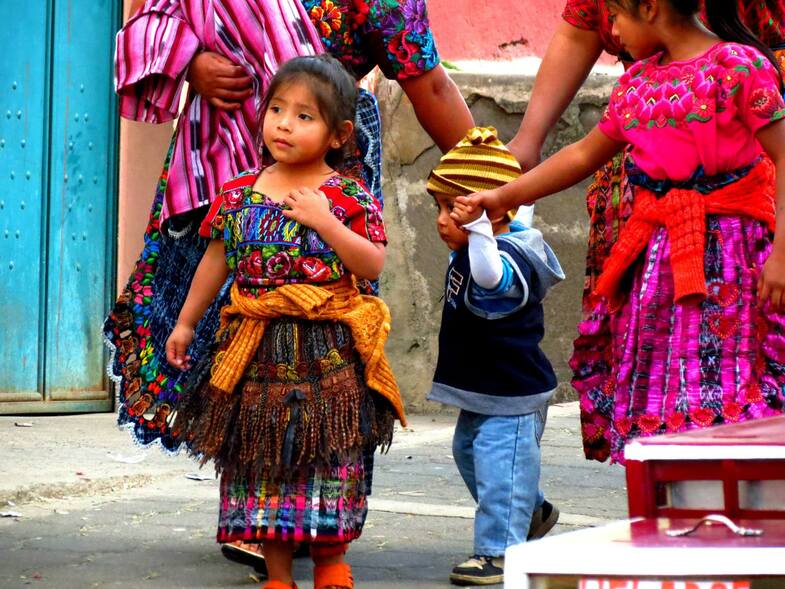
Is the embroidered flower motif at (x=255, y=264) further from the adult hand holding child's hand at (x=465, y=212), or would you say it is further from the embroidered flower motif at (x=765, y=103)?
the embroidered flower motif at (x=765, y=103)

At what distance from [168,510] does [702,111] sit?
249 cm

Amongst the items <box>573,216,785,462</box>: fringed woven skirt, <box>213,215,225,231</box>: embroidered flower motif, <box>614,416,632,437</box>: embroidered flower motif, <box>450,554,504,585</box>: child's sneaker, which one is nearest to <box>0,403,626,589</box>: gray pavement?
<box>450,554,504,585</box>: child's sneaker

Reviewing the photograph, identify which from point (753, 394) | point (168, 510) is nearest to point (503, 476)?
point (753, 394)

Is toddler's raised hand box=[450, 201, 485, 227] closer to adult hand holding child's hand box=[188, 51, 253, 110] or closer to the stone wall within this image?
adult hand holding child's hand box=[188, 51, 253, 110]

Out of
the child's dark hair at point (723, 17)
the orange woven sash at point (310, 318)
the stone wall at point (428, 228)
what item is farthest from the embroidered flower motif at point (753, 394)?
the stone wall at point (428, 228)

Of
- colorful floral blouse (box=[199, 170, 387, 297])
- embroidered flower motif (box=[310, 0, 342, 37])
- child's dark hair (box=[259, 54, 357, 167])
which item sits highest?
embroidered flower motif (box=[310, 0, 342, 37])

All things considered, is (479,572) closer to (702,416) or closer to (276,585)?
(276,585)

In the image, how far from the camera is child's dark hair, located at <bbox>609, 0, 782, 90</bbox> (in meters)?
3.29

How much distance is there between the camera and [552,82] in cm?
403

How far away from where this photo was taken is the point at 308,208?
3.38m

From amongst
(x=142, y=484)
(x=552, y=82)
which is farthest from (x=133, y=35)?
(x=142, y=484)

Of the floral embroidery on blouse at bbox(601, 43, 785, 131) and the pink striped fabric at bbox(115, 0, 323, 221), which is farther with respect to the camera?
the pink striped fabric at bbox(115, 0, 323, 221)

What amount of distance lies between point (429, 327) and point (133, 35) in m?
3.97

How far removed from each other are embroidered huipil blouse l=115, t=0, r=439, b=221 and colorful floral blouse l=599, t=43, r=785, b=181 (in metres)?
0.98
